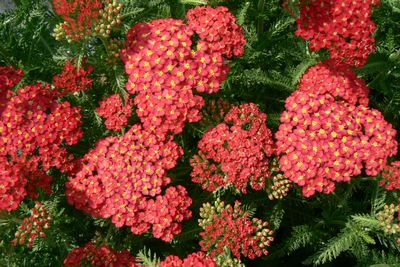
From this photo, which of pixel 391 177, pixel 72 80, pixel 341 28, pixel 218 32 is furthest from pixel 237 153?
pixel 72 80

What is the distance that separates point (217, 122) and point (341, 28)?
4.55 feet

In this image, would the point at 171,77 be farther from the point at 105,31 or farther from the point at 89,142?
the point at 89,142

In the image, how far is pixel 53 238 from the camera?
12.7 ft

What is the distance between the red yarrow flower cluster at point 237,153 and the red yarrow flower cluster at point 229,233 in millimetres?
225

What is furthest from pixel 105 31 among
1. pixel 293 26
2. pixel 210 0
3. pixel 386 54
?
pixel 386 54

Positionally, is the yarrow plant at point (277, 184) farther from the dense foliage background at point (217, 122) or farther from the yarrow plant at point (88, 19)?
the yarrow plant at point (88, 19)

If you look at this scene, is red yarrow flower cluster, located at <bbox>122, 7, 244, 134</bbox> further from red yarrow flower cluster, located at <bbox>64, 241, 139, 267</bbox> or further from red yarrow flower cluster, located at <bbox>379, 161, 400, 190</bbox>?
red yarrow flower cluster, located at <bbox>379, 161, 400, 190</bbox>

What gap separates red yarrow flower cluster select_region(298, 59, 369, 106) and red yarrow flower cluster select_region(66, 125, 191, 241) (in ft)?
4.43

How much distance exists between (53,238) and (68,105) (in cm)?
119

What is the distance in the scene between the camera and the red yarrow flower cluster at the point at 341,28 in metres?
3.93

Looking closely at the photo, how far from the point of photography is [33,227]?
3484mm

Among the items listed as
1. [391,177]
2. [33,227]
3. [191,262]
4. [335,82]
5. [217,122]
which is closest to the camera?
[191,262]

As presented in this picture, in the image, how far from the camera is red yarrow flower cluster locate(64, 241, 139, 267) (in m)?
3.52

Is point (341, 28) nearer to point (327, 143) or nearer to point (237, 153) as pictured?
point (327, 143)
